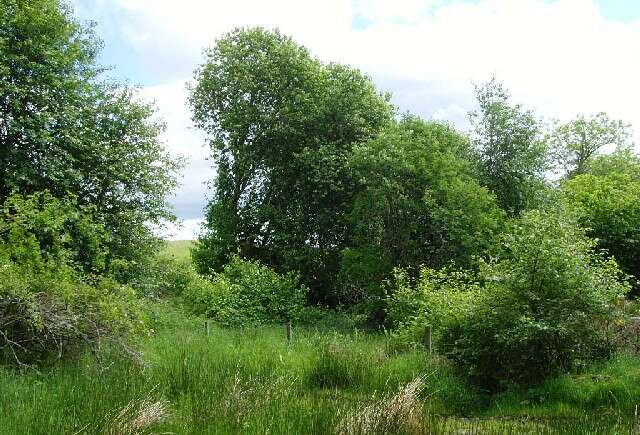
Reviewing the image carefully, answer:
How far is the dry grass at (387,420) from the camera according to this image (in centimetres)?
664

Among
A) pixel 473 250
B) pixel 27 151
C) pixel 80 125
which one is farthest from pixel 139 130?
pixel 473 250

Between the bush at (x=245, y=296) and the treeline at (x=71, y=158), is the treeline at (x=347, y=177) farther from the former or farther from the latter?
the treeline at (x=71, y=158)

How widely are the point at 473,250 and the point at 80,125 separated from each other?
11734mm

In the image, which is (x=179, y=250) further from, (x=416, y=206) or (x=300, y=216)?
(x=416, y=206)

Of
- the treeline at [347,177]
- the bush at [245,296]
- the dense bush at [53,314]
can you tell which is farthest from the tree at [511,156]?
the dense bush at [53,314]

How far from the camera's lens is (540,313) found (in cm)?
990

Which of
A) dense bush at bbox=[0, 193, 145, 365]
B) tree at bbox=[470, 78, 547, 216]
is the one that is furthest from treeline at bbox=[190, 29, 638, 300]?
dense bush at bbox=[0, 193, 145, 365]

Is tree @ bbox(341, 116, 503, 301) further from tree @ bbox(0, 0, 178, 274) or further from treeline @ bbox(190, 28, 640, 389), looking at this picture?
tree @ bbox(0, 0, 178, 274)

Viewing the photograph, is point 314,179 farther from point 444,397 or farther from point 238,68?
point 444,397

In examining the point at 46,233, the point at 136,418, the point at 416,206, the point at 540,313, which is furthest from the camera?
the point at 416,206

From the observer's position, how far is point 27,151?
16016mm

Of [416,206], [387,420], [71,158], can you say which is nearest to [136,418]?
[387,420]

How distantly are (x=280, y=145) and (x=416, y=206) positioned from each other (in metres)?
8.30

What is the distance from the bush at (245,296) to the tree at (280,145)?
2.17 m
